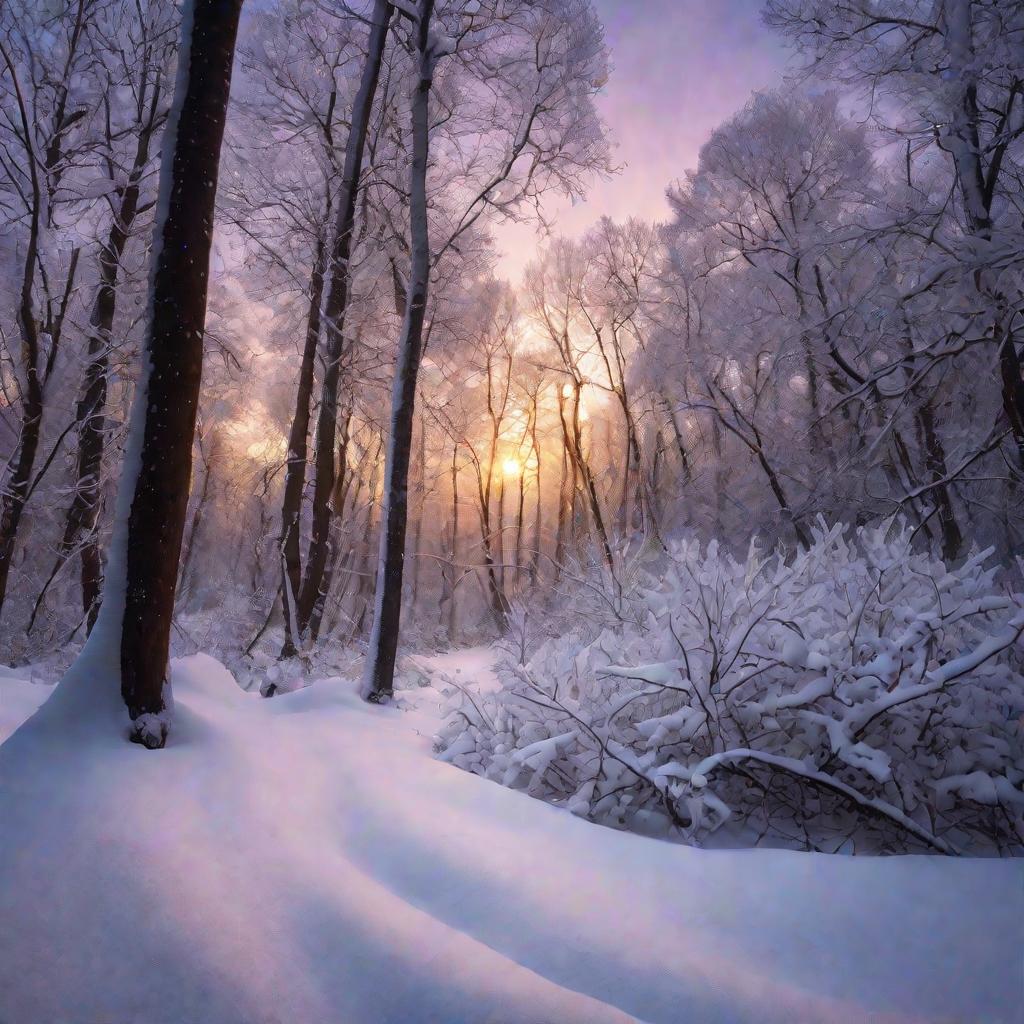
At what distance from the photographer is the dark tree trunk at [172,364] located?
2590 mm

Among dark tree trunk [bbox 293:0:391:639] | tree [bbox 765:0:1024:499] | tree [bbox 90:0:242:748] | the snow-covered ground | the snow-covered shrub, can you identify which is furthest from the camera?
dark tree trunk [bbox 293:0:391:639]

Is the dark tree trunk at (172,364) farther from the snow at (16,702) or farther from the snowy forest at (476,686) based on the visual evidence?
the snow at (16,702)

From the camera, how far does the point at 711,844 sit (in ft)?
8.14

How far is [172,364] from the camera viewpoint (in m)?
2.77

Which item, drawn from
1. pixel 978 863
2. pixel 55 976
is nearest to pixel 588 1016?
pixel 55 976

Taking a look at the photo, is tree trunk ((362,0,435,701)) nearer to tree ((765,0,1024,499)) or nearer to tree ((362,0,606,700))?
tree ((362,0,606,700))

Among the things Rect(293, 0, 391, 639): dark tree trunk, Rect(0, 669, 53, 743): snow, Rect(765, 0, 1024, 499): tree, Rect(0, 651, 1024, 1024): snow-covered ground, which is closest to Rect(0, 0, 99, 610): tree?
Rect(293, 0, 391, 639): dark tree trunk

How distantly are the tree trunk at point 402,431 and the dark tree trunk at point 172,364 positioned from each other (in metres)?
2.81

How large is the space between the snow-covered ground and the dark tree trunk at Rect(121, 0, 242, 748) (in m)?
0.30

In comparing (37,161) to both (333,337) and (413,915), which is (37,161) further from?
(413,915)

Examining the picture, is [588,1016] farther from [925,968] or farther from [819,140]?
[819,140]

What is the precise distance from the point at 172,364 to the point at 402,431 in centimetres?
314

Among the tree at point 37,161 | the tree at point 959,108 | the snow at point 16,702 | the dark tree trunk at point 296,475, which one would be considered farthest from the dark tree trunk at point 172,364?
the tree at point 959,108

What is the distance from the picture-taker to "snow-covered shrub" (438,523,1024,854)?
2.40 metres
